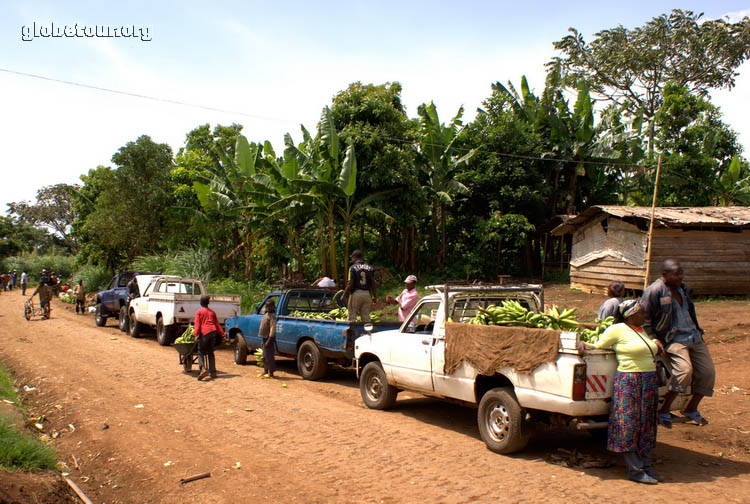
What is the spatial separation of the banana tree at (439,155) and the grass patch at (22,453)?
18932 millimetres

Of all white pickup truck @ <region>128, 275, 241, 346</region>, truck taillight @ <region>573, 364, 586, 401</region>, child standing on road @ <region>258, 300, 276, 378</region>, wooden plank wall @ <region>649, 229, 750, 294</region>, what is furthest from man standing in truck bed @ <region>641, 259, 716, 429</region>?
wooden plank wall @ <region>649, 229, 750, 294</region>

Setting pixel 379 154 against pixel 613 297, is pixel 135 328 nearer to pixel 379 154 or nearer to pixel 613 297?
pixel 379 154

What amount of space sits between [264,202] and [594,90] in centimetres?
2632

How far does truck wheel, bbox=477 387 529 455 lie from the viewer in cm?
582

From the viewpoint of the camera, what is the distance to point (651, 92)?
3594cm

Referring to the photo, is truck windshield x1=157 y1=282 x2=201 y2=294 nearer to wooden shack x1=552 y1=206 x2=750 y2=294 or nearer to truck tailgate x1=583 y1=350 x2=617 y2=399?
truck tailgate x1=583 y1=350 x2=617 y2=399

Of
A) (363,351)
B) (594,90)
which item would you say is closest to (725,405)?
(363,351)

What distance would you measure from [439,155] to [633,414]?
19.7 meters

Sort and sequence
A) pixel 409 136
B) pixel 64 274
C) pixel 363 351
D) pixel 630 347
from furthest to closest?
pixel 64 274, pixel 409 136, pixel 363 351, pixel 630 347

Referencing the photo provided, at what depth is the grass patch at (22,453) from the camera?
17.7 feet

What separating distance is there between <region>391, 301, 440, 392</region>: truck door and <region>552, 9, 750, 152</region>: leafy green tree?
101ft

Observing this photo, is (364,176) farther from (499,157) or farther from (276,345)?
(276,345)

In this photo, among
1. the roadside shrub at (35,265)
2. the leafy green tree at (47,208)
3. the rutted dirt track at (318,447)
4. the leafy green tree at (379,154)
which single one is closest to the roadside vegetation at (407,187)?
the leafy green tree at (379,154)

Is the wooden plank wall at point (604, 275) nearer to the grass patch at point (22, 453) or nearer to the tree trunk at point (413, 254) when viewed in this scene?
the tree trunk at point (413, 254)
